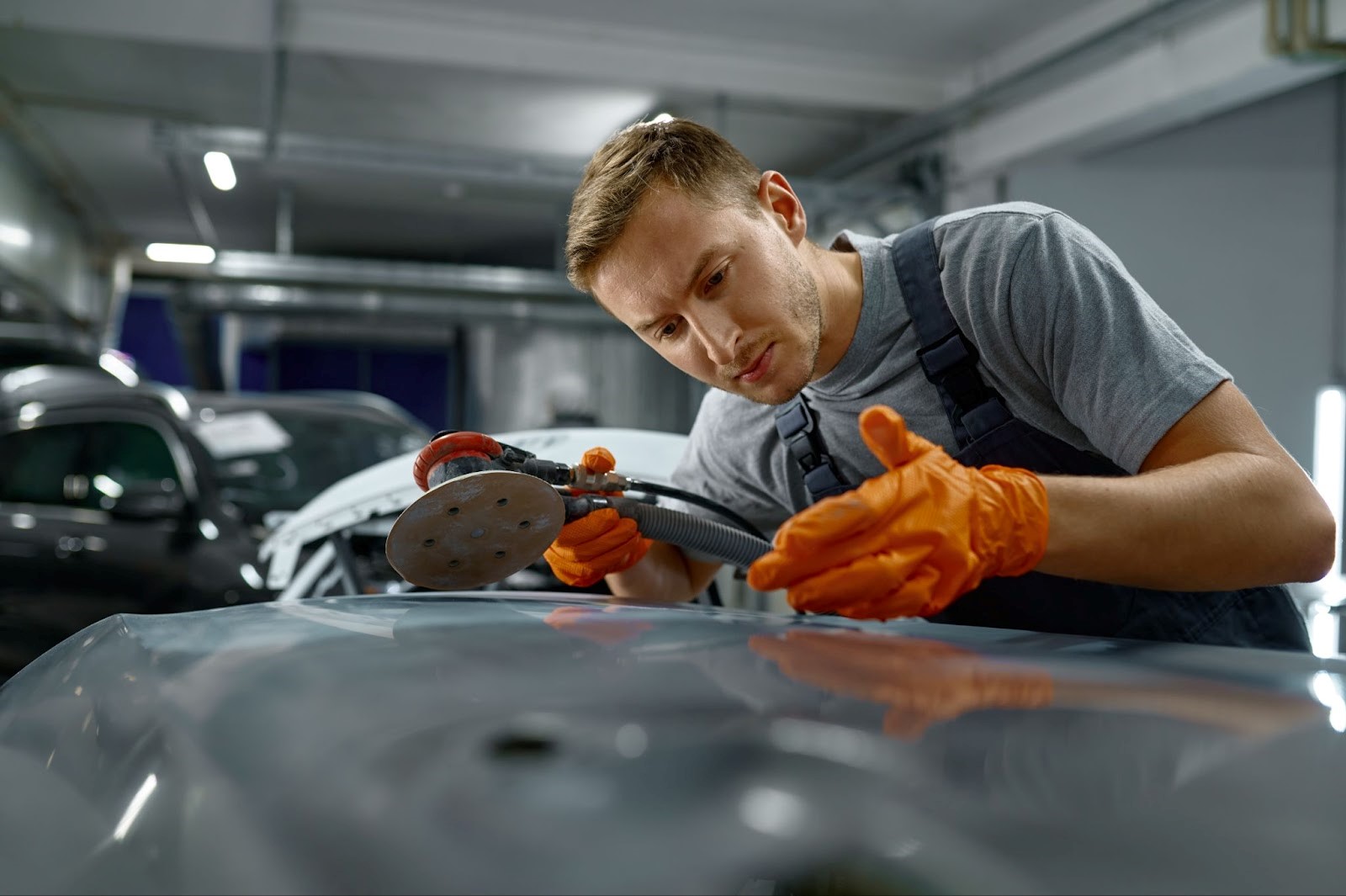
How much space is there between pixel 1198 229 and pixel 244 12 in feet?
15.8

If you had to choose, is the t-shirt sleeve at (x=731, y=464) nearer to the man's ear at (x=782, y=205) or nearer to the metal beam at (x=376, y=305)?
the man's ear at (x=782, y=205)

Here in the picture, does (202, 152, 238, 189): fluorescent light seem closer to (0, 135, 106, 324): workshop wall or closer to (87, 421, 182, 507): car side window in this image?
(0, 135, 106, 324): workshop wall

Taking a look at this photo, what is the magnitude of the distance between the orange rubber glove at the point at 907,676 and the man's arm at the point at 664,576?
633 millimetres

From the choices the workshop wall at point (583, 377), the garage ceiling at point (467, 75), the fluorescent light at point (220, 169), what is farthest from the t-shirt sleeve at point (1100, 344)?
the workshop wall at point (583, 377)

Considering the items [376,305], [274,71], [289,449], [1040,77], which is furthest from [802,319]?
[376,305]

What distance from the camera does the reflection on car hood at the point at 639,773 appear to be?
0.46 m

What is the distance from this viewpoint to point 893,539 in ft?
2.73

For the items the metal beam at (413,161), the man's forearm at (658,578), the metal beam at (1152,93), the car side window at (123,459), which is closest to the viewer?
the man's forearm at (658,578)

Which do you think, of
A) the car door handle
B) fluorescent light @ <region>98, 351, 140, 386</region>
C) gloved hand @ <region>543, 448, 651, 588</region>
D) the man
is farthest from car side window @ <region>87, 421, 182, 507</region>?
the man

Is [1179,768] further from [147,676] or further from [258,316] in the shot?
[258,316]

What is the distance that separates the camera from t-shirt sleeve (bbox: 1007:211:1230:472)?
1040mm


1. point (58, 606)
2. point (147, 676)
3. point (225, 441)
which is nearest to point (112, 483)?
point (225, 441)

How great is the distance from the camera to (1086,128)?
4965 mm

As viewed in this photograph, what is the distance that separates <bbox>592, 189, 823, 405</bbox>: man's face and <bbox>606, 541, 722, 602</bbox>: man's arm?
315 mm
